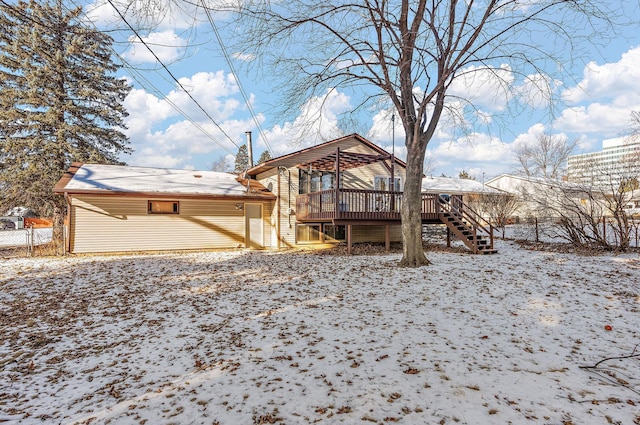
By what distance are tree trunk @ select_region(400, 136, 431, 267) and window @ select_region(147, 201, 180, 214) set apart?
9.45 meters

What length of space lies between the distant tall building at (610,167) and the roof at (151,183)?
13360mm

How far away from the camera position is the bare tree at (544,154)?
32594 mm

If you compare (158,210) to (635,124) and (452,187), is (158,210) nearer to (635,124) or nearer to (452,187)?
(635,124)

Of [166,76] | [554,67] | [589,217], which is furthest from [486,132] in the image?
[166,76]

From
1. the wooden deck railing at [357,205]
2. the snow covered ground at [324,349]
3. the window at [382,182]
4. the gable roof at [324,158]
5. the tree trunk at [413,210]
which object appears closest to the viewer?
the snow covered ground at [324,349]

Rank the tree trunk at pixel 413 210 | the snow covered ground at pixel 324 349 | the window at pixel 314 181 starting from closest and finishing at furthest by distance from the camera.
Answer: the snow covered ground at pixel 324 349 < the tree trunk at pixel 413 210 < the window at pixel 314 181

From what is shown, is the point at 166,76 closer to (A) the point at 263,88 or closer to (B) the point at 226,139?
(A) the point at 263,88

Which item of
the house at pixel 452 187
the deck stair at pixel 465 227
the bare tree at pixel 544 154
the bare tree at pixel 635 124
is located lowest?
the deck stair at pixel 465 227

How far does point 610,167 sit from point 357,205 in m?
10.3

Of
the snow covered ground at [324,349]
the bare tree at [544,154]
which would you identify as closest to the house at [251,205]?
the snow covered ground at [324,349]

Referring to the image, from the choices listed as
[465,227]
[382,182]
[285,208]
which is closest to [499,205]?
[382,182]

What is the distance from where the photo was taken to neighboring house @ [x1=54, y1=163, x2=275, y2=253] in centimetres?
1180

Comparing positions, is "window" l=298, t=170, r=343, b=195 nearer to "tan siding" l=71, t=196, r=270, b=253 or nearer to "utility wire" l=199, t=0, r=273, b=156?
"tan siding" l=71, t=196, r=270, b=253

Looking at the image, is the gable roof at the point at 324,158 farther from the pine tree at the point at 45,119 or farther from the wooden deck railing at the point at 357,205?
the pine tree at the point at 45,119
